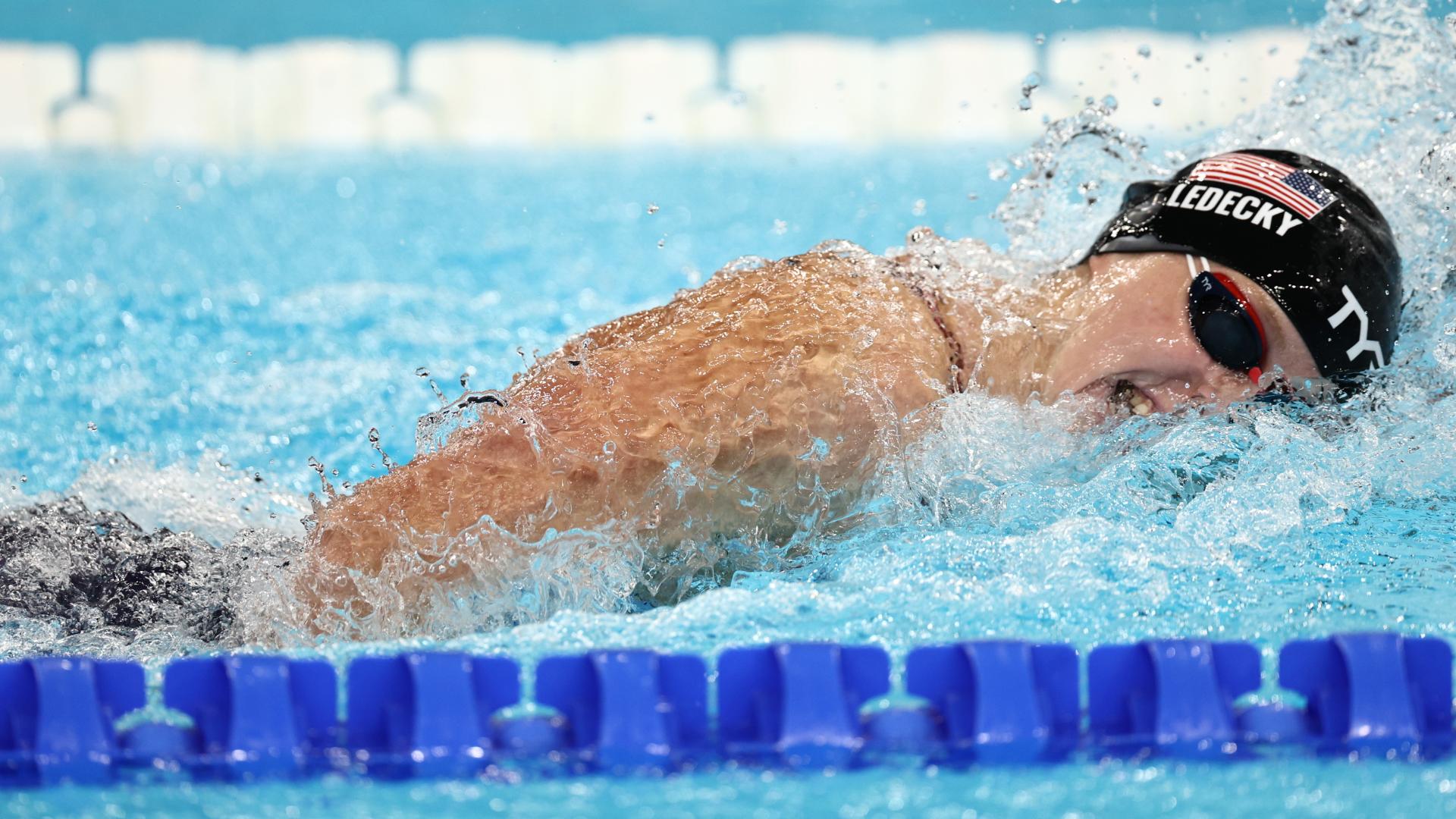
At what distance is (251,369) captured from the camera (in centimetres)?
357

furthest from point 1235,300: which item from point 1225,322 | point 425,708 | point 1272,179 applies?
point 425,708

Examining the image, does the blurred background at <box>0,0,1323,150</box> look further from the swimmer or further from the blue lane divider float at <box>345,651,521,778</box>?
the blue lane divider float at <box>345,651,521,778</box>

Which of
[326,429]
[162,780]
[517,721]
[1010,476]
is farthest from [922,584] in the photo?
[326,429]

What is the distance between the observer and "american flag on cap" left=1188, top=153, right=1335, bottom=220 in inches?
80.0

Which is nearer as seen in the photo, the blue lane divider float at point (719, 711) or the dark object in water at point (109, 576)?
the blue lane divider float at point (719, 711)

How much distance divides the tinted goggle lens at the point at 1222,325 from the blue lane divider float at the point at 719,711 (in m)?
0.57

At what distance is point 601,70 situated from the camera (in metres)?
7.00

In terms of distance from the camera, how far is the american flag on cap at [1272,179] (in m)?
2.03

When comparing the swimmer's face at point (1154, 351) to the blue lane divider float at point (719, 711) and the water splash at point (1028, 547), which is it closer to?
the water splash at point (1028, 547)

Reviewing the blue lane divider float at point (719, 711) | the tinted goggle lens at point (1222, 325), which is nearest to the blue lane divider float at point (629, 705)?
the blue lane divider float at point (719, 711)

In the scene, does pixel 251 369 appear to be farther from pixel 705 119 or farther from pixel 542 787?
pixel 705 119

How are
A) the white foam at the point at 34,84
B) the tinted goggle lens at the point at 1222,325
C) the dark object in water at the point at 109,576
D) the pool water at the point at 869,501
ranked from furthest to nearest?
the white foam at the point at 34,84, the tinted goggle lens at the point at 1222,325, the dark object in water at the point at 109,576, the pool water at the point at 869,501

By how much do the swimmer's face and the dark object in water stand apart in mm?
1237

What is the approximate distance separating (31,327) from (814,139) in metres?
4.17
